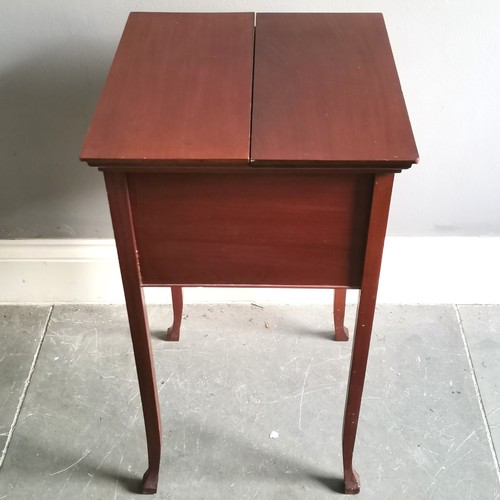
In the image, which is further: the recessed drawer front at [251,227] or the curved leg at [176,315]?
the curved leg at [176,315]

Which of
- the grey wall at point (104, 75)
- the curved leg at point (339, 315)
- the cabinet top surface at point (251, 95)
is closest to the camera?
the cabinet top surface at point (251, 95)

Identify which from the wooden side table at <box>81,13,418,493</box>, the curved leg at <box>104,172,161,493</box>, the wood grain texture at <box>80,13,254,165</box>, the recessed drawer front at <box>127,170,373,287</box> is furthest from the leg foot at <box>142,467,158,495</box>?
the wood grain texture at <box>80,13,254,165</box>

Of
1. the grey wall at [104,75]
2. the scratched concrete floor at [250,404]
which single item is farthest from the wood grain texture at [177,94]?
the scratched concrete floor at [250,404]

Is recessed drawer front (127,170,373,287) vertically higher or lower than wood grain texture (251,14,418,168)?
lower

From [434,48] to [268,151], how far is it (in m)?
0.58

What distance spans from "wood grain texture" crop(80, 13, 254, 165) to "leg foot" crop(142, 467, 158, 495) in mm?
661

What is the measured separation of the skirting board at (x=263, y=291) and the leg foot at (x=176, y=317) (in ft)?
0.33

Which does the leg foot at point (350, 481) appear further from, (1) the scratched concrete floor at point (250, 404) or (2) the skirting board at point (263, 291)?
(2) the skirting board at point (263, 291)

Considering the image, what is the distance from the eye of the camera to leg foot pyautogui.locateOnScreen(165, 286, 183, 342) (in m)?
1.37

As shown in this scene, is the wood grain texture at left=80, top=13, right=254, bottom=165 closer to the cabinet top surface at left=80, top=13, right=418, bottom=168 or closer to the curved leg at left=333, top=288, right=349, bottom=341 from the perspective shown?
the cabinet top surface at left=80, top=13, right=418, bottom=168

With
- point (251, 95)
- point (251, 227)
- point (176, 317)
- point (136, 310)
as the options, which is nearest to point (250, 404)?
point (176, 317)

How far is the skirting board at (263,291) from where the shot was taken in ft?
4.61

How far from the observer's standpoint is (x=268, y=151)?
2.34 feet

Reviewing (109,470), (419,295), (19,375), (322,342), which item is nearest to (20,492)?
(109,470)
